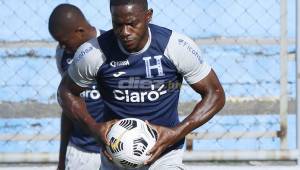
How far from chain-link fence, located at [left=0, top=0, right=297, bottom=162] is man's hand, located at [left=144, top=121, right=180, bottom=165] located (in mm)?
2174

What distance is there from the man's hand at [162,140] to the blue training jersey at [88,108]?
1.09 metres

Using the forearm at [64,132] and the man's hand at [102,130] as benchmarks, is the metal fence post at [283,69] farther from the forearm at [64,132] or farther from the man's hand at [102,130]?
the man's hand at [102,130]

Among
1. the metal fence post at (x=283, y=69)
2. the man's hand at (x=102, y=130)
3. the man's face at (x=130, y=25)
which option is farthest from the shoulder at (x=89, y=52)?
the metal fence post at (x=283, y=69)

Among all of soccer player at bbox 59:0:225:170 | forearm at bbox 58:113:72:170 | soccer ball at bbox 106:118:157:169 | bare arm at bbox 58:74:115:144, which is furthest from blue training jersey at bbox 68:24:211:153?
forearm at bbox 58:113:72:170

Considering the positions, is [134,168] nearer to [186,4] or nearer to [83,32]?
[83,32]

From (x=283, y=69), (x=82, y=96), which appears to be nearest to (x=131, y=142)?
(x=82, y=96)

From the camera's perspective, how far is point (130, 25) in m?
4.97

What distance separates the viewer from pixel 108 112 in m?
5.32

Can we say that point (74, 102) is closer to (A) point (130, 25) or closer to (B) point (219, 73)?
(A) point (130, 25)

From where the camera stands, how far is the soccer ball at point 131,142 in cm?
489

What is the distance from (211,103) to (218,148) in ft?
7.25

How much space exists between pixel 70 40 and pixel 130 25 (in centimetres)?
119

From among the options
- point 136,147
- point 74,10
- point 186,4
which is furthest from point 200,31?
point 136,147

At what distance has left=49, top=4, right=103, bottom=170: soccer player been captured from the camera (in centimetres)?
610
